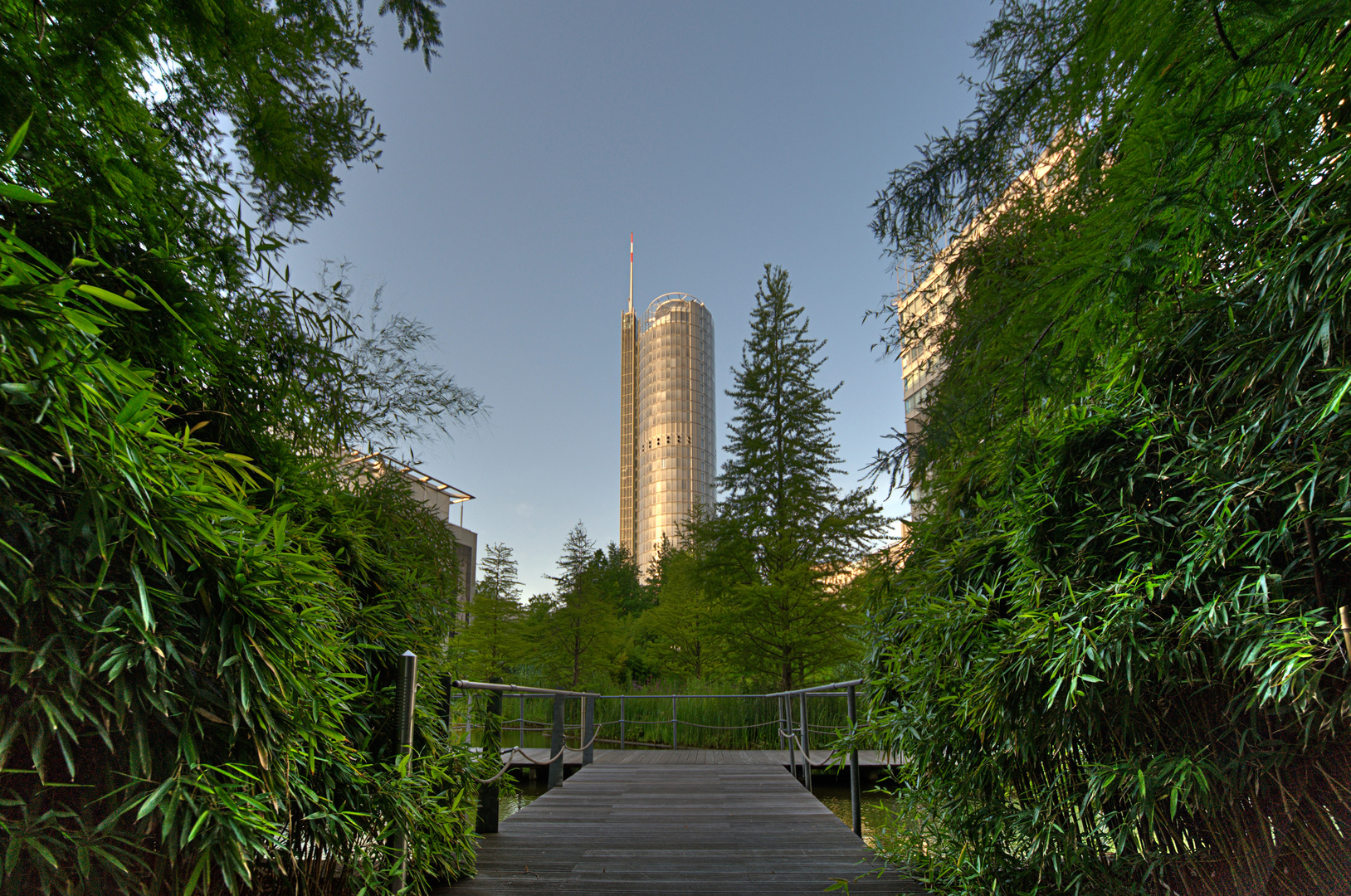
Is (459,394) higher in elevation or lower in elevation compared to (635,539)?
lower

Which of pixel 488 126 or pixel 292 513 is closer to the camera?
pixel 292 513

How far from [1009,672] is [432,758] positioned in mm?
1876

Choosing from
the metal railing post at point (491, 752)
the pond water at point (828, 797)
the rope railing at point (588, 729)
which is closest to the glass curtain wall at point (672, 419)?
the rope railing at point (588, 729)

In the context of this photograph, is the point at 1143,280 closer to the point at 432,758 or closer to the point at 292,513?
the point at 292,513

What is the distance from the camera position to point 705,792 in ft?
16.8

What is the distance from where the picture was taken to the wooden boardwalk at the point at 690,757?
738cm

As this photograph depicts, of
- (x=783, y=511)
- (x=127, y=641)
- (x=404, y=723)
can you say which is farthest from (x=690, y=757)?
(x=127, y=641)

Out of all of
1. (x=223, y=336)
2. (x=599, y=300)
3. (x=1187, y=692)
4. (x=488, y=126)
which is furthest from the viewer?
(x=599, y=300)

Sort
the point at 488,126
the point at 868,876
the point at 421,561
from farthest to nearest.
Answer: the point at 488,126 < the point at 868,876 < the point at 421,561

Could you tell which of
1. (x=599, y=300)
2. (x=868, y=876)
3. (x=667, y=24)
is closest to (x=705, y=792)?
(x=868, y=876)

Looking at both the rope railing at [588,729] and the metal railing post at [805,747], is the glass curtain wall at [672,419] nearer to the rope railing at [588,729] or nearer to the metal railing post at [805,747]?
the rope railing at [588,729]

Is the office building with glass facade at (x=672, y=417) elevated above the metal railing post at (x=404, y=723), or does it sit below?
above

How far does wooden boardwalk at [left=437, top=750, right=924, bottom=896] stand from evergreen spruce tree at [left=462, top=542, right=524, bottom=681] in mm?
11897

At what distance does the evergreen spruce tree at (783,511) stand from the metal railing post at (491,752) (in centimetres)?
811
